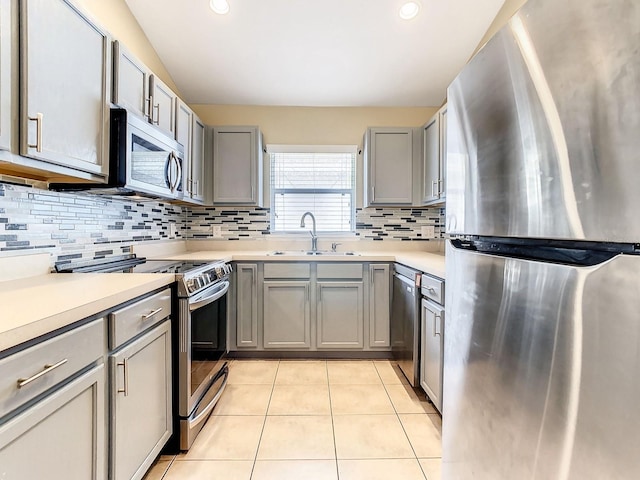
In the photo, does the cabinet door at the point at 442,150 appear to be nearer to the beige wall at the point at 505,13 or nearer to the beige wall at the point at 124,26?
the beige wall at the point at 505,13

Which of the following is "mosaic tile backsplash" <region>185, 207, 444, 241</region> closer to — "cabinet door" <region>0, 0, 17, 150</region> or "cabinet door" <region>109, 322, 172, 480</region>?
"cabinet door" <region>109, 322, 172, 480</region>

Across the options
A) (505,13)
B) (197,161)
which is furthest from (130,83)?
(505,13)

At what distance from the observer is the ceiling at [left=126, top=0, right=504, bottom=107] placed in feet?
7.56

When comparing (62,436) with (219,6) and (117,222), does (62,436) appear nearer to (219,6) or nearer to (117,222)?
(117,222)

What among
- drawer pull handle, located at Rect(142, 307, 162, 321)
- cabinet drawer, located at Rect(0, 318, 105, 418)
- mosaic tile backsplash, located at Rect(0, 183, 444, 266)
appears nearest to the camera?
cabinet drawer, located at Rect(0, 318, 105, 418)

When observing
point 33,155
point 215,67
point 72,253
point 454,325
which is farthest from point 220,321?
point 215,67

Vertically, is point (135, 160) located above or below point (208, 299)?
above

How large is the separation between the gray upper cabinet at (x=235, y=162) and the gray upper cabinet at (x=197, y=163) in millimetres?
103

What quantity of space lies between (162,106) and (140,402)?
1.82m

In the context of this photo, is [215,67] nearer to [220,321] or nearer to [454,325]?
[220,321]

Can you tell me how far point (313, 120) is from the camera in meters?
3.20

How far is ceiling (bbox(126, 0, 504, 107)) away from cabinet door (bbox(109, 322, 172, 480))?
2244 mm

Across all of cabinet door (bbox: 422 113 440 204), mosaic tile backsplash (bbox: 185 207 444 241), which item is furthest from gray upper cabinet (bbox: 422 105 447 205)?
mosaic tile backsplash (bbox: 185 207 444 241)

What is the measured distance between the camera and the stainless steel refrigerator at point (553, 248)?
50 cm
